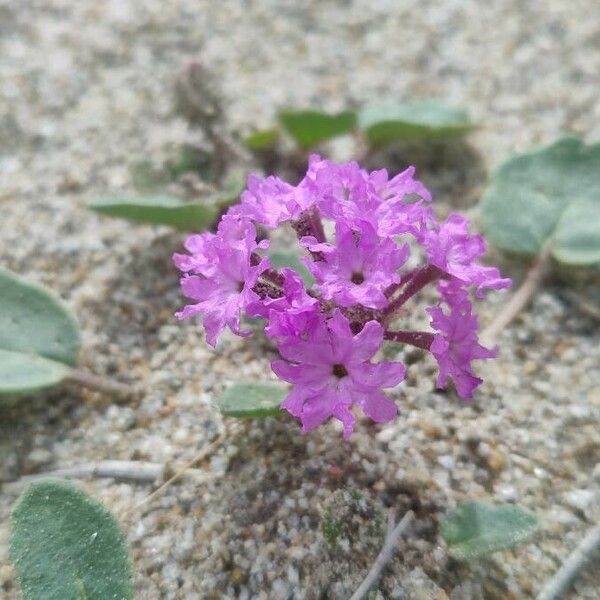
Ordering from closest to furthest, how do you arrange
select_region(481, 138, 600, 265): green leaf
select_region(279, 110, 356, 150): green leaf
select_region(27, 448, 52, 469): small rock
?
select_region(27, 448, 52, 469): small rock, select_region(481, 138, 600, 265): green leaf, select_region(279, 110, 356, 150): green leaf

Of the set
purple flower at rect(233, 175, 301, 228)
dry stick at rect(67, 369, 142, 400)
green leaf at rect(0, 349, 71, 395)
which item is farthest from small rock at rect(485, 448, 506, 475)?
green leaf at rect(0, 349, 71, 395)

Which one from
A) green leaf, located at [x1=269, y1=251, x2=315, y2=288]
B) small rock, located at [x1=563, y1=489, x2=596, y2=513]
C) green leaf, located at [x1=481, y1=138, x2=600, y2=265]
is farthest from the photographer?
green leaf, located at [x1=481, y1=138, x2=600, y2=265]

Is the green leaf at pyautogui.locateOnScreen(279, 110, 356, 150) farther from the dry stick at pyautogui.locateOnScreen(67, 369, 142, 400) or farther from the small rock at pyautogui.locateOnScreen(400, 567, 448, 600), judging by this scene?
the small rock at pyautogui.locateOnScreen(400, 567, 448, 600)

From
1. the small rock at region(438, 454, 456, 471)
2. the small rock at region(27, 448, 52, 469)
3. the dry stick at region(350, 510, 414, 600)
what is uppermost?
the small rock at region(438, 454, 456, 471)

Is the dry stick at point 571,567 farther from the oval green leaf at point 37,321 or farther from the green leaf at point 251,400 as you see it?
the oval green leaf at point 37,321

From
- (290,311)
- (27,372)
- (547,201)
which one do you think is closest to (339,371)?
(290,311)

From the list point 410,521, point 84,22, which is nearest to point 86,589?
point 410,521
